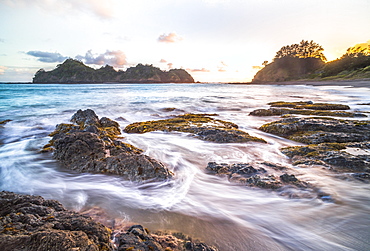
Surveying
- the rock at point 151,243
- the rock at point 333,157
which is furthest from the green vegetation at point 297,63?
the rock at point 151,243

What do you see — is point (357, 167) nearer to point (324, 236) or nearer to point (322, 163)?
point (322, 163)

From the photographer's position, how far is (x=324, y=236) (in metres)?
2.50

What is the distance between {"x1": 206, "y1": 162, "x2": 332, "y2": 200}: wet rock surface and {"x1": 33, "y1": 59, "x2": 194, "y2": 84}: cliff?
159165mm

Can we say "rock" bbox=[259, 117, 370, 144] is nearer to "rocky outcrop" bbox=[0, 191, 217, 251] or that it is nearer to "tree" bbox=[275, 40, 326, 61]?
"rocky outcrop" bbox=[0, 191, 217, 251]

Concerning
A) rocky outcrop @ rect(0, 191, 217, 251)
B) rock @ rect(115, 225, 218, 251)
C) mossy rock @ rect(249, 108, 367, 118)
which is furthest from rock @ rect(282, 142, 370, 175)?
mossy rock @ rect(249, 108, 367, 118)

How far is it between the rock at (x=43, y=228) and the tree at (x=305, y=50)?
424 ft

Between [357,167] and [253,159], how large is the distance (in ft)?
7.00

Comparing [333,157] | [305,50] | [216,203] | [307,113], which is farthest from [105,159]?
[305,50]

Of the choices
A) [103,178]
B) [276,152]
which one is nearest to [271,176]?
[276,152]

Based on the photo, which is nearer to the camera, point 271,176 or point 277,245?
point 277,245

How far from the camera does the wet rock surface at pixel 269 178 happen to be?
3365 mm

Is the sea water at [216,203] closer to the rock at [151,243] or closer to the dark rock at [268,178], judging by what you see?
the dark rock at [268,178]

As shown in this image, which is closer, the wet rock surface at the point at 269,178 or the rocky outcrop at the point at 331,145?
the wet rock surface at the point at 269,178

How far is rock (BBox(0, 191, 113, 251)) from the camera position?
1.50 metres
